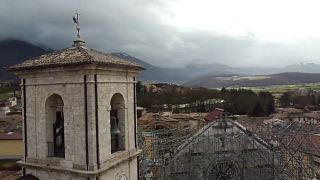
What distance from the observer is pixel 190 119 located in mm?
53250

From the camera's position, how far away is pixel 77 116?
34.6 feet

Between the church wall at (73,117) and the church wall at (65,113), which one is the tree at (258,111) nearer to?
the church wall at (73,117)

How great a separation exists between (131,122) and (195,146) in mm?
13098

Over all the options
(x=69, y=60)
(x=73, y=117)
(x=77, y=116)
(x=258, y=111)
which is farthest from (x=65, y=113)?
(x=258, y=111)

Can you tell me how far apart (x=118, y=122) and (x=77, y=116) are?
2.12 m

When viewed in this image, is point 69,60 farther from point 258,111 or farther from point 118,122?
point 258,111

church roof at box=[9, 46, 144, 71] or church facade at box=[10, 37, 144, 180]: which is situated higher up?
church roof at box=[9, 46, 144, 71]

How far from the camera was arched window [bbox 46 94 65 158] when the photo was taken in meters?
11.3

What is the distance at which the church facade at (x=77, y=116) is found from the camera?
10414 millimetres

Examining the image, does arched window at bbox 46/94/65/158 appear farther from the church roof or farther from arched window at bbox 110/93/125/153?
arched window at bbox 110/93/125/153

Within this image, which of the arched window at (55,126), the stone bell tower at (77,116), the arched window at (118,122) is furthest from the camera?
the arched window at (118,122)

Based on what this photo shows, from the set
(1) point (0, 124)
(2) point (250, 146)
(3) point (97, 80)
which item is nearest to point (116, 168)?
(3) point (97, 80)

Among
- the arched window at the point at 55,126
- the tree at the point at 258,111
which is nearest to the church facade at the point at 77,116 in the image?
the arched window at the point at 55,126

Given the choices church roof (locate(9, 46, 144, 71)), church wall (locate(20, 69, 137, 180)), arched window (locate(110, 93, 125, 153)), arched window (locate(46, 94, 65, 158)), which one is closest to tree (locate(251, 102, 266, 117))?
arched window (locate(110, 93, 125, 153))
